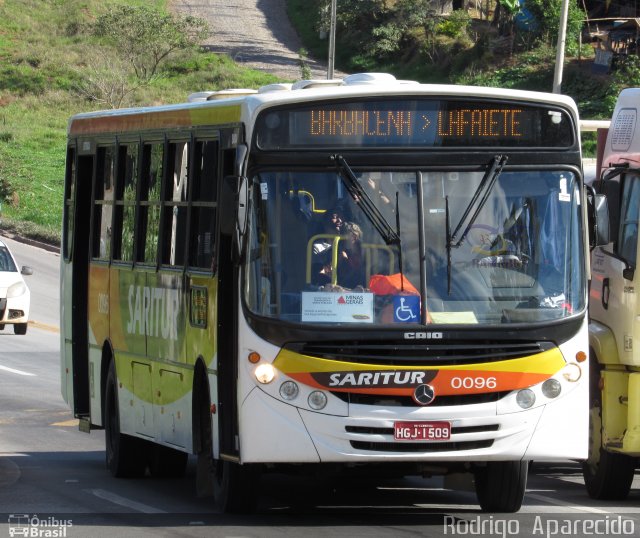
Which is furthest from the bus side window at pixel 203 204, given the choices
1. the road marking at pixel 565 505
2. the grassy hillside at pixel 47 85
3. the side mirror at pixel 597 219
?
the grassy hillside at pixel 47 85

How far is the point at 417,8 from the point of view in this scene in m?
72.6

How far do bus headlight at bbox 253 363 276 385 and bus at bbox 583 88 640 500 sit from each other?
3.14 m

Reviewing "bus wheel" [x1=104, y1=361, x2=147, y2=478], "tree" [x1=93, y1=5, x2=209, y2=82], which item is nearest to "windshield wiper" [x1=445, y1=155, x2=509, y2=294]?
"bus wheel" [x1=104, y1=361, x2=147, y2=478]

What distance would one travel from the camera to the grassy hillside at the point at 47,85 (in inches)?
2189

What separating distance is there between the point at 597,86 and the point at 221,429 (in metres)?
48.7

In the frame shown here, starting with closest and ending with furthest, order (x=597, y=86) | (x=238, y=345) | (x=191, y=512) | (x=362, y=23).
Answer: (x=238, y=345) → (x=191, y=512) → (x=597, y=86) → (x=362, y=23)

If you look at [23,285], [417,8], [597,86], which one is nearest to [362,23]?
[417,8]

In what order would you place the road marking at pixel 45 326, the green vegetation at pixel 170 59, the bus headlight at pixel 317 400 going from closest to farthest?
1. the bus headlight at pixel 317 400
2. the road marking at pixel 45 326
3. the green vegetation at pixel 170 59

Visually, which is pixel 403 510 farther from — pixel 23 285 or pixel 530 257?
pixel 23 285

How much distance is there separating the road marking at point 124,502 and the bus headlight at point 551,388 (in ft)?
9.44

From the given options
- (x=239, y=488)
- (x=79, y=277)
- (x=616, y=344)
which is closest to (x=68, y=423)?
(x=79, y=277)

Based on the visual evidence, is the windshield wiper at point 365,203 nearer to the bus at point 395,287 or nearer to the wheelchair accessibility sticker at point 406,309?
the bus at point 395,287

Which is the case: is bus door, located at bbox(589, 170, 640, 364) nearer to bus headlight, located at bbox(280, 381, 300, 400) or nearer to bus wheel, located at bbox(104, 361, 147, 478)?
bus headlight, located at bbox(280, 381, 300, 400)

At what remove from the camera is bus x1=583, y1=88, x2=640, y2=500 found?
11531 mm
